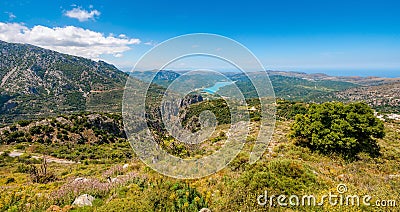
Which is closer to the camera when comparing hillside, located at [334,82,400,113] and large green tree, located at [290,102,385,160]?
large green tree, located at [290,102,385,160]

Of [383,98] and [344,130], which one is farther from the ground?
[344,130]

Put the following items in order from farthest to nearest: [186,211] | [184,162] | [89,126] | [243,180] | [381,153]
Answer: [89,126], [381,153], [184,162], [243,180], [186,211]

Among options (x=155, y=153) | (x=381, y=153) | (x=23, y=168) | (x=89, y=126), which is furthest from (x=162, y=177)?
(x=89, y=126)

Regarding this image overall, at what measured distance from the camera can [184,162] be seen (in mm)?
8156

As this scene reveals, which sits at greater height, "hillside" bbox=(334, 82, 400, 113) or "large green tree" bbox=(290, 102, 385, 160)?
"large green tree" bbox=(290, 102, 385, 160)

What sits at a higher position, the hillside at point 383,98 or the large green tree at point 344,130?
the large green tree at point 344,130

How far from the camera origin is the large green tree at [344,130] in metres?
12.7

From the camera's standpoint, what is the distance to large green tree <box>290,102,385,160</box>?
41.8 ft

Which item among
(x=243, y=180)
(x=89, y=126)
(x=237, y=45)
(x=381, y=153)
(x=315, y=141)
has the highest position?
(x=237, y=45)

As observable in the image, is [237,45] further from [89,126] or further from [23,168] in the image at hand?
[89,126]

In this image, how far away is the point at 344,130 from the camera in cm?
1298

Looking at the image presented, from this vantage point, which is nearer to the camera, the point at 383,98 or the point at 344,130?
the point at 344,130

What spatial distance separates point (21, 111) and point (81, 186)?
189 meters

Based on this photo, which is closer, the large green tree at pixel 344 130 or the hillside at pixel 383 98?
the large green tree at pixel 344 130
